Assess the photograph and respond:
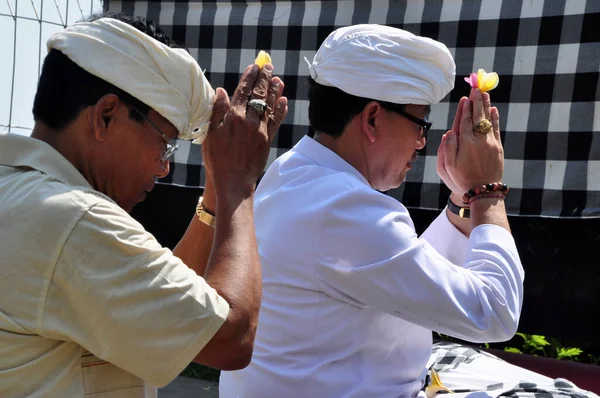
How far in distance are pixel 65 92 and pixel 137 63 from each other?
160 millimetres

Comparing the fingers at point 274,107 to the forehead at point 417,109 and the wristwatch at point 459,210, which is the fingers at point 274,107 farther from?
the wristwatch at point 459,210

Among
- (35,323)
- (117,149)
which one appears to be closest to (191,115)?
(117,149)

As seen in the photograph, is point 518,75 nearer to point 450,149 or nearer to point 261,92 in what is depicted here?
point 450,149

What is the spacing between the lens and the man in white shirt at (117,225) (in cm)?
153

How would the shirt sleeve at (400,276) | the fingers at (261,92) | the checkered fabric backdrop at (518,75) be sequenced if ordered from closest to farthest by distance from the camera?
the fingers at (261,92), the shirt sleeve at (400,276), the checkered fabric backdrop at (518,75)

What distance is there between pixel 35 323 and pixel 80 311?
0.29ft

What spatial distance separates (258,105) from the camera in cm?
186

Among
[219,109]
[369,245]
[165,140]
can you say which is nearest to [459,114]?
[369,245]

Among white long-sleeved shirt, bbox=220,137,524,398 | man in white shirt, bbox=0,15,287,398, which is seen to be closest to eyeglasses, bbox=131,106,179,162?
man in white shirt, bbox=0,15,287,398

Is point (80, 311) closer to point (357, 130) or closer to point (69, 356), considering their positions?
point (69, 356)

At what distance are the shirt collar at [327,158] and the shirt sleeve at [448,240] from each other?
46 cm

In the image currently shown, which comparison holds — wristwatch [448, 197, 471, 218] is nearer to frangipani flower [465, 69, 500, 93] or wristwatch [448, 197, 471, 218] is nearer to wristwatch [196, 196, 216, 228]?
frangipani flower [465, 69, 500, 93]

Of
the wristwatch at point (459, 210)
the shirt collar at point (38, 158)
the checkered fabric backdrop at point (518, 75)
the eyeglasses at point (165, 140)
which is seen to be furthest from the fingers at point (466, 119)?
the shirt collar at point (38, 158)

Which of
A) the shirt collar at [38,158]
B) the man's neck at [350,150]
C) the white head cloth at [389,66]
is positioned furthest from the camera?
the man's neck at [350,150]
